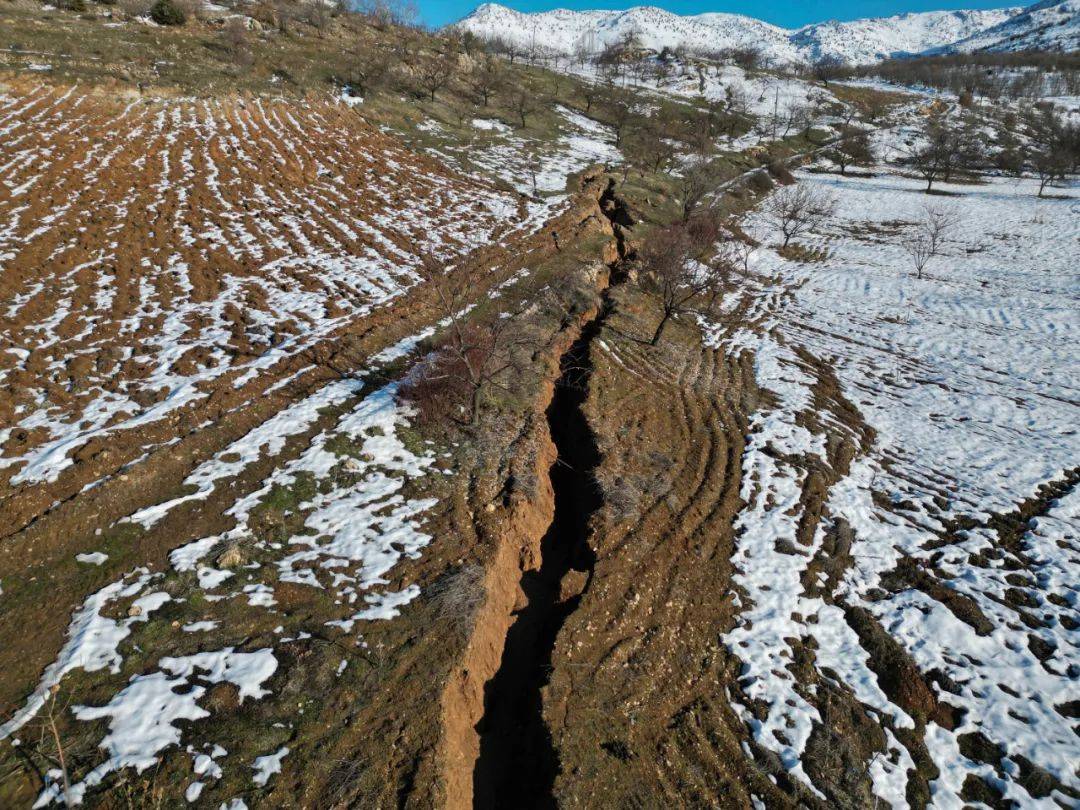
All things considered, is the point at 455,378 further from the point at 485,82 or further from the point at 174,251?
the point at 485,82

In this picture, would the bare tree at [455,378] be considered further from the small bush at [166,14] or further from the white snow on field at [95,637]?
the small bush at [166,14]

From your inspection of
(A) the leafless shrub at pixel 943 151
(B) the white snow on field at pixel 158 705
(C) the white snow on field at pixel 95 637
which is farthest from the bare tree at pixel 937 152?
(C) the white snow on field at pixel 95 637

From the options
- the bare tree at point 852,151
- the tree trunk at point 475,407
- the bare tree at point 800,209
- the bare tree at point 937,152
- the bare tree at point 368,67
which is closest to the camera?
the tree trunk at point 475,407

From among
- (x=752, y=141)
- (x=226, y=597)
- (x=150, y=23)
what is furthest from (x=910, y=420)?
(x=752, y=141)

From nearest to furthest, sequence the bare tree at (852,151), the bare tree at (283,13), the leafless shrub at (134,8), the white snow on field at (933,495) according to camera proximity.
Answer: the white snow on field at (933,495) → the leafless shrub at (134,8) → the bare tree at (283,13) → the bare tree at (852,151)

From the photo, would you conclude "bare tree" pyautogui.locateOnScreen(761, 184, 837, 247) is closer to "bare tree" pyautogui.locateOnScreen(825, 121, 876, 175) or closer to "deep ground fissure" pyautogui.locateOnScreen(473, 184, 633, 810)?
"bare tree" pyautogui.locateOnScreen(825, 121, 876, 175)

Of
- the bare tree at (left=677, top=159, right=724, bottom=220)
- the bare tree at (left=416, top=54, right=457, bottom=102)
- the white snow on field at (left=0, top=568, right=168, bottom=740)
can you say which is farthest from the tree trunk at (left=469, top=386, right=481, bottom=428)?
the bare tree at (left=416, top=54, right=457, bottom=102)
